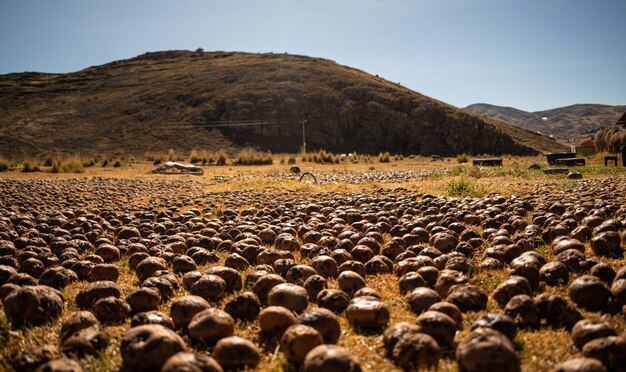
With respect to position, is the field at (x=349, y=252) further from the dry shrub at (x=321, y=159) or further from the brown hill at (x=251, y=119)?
the brown hill at (x=251, y=119)

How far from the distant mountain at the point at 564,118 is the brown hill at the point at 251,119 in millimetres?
77798

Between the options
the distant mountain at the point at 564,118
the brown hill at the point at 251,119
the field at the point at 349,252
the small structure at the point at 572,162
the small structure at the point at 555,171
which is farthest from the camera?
the distant mountain at the point at 564,118

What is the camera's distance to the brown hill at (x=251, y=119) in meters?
50.1

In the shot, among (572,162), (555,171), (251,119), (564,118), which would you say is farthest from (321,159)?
(564,118)

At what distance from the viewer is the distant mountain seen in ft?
419

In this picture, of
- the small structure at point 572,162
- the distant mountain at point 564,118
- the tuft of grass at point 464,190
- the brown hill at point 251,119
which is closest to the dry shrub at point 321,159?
the small structure at point 572,162

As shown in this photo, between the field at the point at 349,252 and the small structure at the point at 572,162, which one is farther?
the small structure at the point at 572,162

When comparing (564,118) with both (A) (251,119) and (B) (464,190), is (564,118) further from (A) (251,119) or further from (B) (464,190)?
(B) (464,190)

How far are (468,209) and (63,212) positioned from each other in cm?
750

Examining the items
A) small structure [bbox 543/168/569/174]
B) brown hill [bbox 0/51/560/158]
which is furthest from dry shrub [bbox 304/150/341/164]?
brown hill [bbox 0/51/560/158]

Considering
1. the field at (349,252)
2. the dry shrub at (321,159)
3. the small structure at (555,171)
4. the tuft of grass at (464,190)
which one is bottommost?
the field at (349,252)

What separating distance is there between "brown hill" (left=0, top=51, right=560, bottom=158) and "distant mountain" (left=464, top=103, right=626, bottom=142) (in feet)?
255

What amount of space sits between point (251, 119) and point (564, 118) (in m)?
135

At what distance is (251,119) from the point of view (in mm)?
56469
